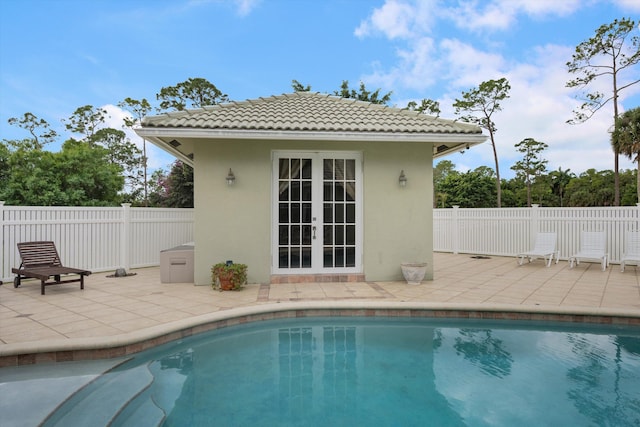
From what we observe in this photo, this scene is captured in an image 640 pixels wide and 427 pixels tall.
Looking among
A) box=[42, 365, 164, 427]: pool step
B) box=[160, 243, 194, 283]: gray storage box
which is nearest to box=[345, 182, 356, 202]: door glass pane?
box=[160, 243, 194, 283]: gray storage box

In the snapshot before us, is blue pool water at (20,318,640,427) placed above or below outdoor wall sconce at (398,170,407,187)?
below

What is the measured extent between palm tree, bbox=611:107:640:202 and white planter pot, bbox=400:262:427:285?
12.0 m

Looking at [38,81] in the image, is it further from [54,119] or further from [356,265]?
[54,119]

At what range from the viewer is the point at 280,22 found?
11.1 metres

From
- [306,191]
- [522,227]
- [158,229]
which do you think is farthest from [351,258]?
[522,227]

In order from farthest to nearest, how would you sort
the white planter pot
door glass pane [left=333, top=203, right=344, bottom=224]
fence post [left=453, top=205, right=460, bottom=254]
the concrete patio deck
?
1. fence post [left=453, top=205, right=460, bottom=254]
2. door glass pane [left=333, top=203, right=344, bottom=224]
3. the white planter pot
4. the concrete patio deck

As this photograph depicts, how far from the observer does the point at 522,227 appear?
38.1 feet

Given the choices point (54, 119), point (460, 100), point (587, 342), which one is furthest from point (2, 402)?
point (54, 119)

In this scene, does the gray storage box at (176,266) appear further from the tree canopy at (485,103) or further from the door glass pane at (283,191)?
the tree canopy at (485,103)

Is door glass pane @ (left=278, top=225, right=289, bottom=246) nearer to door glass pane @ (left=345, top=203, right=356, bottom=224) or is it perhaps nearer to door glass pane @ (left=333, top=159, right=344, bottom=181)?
door glass pane @ (left=345, top=203, right=356, bottom=224)

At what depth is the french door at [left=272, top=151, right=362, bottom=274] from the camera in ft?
24.0

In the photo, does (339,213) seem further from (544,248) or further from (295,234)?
(544,248)

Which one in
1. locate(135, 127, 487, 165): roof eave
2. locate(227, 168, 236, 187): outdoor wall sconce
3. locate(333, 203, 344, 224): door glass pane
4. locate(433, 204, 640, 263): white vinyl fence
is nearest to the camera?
locate(135, 127, 487, 165): roof eave

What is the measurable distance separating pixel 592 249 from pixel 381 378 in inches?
359
